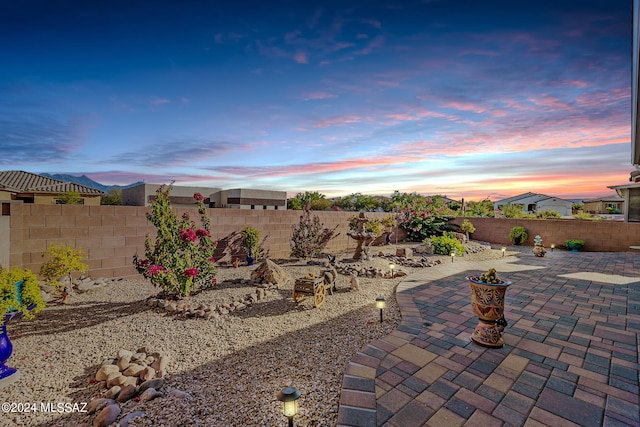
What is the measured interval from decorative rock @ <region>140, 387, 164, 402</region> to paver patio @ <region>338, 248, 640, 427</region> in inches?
58.9

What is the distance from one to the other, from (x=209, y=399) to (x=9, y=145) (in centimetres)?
1223

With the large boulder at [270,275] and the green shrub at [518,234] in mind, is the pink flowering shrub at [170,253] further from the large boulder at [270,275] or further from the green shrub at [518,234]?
the green shrub at [518,234]

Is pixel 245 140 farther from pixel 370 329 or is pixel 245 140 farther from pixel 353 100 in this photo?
pixel 370 329

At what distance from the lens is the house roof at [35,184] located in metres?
18.2

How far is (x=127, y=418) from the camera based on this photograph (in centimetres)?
196

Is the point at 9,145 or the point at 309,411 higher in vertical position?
the point at 9,145

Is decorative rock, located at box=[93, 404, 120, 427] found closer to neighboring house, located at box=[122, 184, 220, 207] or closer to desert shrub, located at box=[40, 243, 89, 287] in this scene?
desert shrub, located at box=[40, 243, 89, 287]

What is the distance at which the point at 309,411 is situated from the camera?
2.08 m

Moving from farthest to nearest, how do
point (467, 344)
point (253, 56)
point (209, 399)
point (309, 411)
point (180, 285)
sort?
point (253, 56), point (180, 285), point (467, 344), point (209, 399), point (309, 411)

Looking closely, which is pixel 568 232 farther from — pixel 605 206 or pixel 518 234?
pixel 605 206

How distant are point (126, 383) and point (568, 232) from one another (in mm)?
15057

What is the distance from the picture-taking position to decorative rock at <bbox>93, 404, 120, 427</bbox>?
1936 millimetres

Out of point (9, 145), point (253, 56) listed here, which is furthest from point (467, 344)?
point (9, 145)

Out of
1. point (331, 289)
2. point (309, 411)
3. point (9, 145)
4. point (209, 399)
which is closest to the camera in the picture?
point (309, 411)
